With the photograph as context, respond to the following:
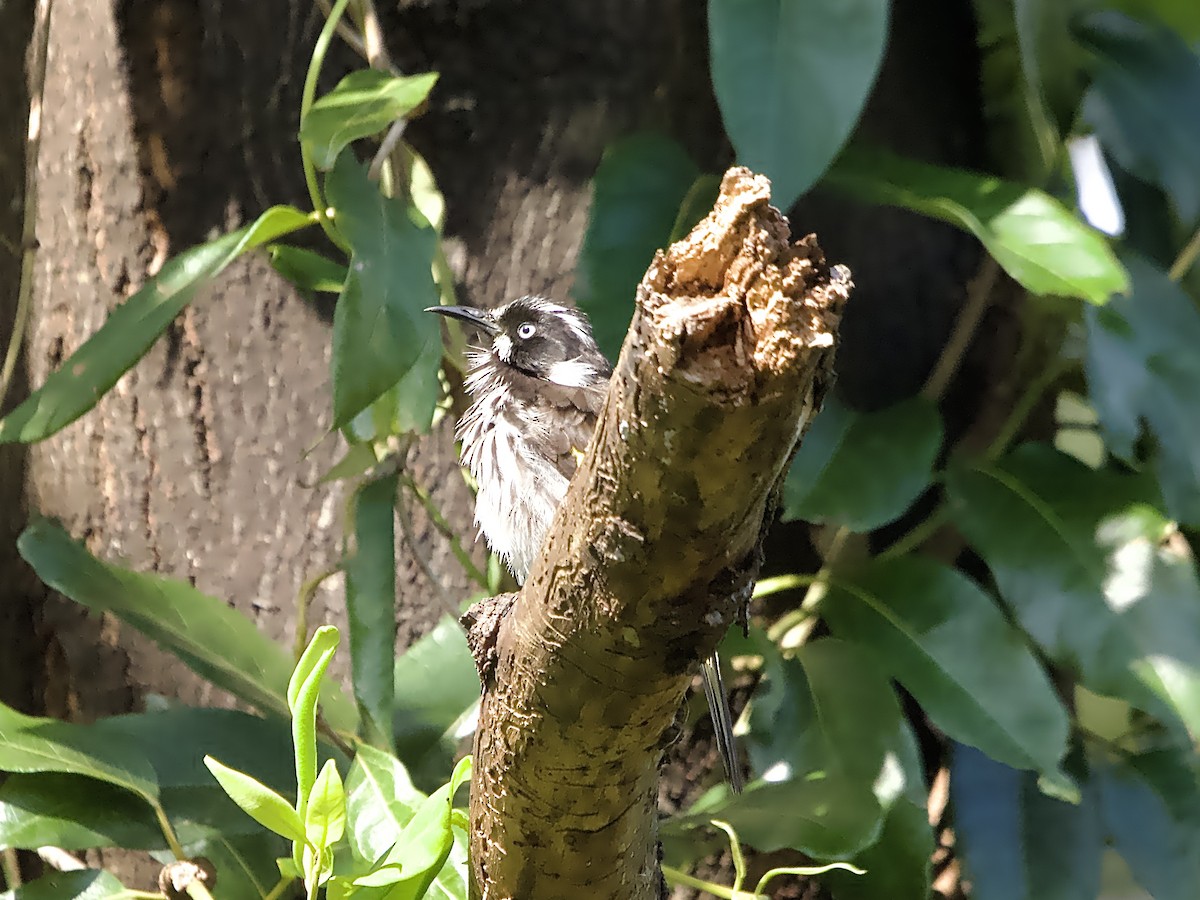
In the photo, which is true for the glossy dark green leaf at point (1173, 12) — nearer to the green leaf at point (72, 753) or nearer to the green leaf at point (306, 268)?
the green leaf at point (306, 268)

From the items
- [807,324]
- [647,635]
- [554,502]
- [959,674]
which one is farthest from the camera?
[554,502]

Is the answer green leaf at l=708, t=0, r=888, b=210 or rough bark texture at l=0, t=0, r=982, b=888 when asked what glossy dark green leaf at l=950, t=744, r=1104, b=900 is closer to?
rough bark texture at l=0, t=0, r=982, b=888

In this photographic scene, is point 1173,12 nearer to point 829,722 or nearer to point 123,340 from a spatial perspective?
point 829,722

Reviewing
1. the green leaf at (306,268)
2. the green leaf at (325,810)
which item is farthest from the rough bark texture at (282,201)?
the green leaf at (325,810)

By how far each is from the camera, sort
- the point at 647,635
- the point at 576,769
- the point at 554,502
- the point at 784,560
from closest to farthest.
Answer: the point at 647,635
the point at 576,769
the point at 554,502
the point at 784,560

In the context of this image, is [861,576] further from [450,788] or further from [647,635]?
[647,635]

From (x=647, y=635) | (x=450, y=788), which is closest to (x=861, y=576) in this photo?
(x=450, y=788)
